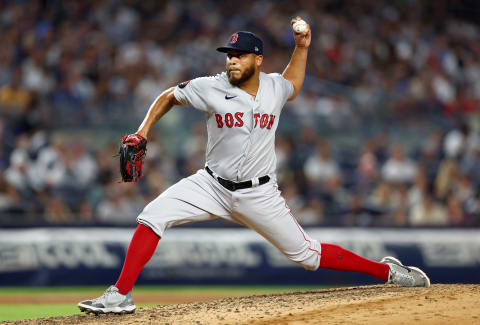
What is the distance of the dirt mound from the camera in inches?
186

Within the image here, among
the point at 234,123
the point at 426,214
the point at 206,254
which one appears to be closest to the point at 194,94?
the point at 234,123

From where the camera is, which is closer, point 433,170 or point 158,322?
point 158,322

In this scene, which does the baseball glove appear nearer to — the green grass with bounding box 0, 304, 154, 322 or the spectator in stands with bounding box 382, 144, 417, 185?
the green grass with bounding box 0, 304, 154, 322

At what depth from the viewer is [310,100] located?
12.0 meters

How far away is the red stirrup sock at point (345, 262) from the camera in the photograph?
17.8ft

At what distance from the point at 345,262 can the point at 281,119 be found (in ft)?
19.4

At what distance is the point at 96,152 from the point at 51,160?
69 centimetres

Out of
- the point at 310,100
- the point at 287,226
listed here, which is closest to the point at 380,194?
the point at 310,100

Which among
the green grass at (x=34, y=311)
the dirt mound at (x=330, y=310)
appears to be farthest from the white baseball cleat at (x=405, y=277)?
the green grass at (x=34, y=311)

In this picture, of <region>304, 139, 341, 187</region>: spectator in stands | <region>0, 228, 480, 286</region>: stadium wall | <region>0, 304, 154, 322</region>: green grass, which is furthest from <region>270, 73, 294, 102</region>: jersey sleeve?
<region>304, 139, 341, 187</region>: spectator in stands

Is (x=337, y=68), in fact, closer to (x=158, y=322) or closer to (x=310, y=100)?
(x=310, y=100)

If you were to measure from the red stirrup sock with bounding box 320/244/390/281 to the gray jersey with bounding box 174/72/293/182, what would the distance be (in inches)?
31.7

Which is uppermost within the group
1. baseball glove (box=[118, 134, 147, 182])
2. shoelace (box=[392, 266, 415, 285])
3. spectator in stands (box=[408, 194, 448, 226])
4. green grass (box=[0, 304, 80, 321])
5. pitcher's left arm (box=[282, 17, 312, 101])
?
pitcher's left arm (box=[282, 17, 312, 101])

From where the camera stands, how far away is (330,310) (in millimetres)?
4930
